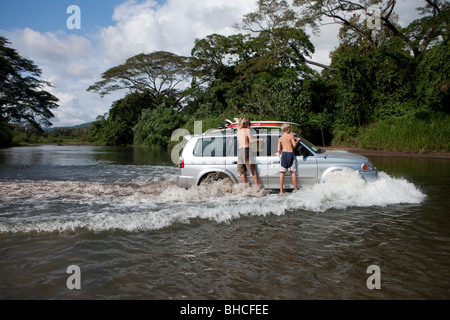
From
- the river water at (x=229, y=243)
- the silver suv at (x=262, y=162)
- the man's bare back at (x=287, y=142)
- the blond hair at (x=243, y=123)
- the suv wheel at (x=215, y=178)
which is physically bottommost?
the river water at (x=229, y=243)

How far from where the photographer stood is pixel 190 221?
5.84 m

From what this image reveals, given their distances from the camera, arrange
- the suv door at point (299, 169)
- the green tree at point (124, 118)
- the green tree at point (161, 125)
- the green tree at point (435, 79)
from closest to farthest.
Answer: the suv door at point (299, 169), the green tree at point (435, 79), the green tree at point (161, 125), the green tree at point (124, 118)

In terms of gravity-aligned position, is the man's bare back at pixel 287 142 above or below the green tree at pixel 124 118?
below

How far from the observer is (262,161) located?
8.01 m

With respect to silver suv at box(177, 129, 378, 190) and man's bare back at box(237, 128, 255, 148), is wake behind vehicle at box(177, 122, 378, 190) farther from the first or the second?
man's bare back at box(237, 128, 255, 148)

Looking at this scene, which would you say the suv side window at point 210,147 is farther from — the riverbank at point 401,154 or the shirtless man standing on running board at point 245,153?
the riverbank at point 401,154

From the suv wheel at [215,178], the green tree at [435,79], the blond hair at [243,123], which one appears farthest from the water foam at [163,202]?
the green tree at [435,79]

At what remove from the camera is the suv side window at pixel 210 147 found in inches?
316

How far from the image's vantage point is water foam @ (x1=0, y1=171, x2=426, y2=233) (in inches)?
220

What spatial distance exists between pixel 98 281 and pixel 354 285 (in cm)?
281

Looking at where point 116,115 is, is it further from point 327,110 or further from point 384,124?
point 384,124

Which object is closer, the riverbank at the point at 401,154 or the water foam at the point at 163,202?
the water foam at the point at 163,202

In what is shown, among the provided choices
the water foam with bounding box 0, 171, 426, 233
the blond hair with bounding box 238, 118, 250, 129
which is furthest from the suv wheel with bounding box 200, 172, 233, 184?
the blond hair with bounding box 238, 118, 250, 129

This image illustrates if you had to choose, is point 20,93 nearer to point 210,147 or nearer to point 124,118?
point 124,118
